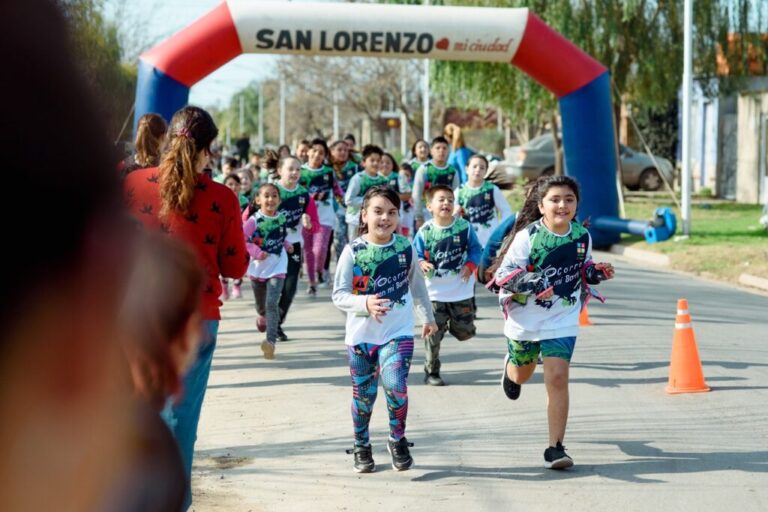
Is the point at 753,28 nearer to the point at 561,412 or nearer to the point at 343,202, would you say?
the point at 343,202

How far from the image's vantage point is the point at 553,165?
3606 cm

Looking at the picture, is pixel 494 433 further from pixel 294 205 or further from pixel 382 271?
pixel 294 205

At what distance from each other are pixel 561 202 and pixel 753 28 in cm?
2279

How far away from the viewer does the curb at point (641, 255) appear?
18.7 meters

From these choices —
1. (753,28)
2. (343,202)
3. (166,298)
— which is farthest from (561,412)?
(753,28)

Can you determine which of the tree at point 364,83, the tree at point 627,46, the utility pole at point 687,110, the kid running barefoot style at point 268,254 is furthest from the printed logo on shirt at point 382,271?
the tree at point 364,83

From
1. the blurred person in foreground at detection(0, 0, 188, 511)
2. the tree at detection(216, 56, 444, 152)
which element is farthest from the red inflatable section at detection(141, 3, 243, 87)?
the tree at detection(216, 56, 444, 152)

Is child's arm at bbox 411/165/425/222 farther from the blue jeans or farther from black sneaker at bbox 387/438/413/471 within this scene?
the blue jeans

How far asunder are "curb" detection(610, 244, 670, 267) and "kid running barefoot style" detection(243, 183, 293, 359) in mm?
9513

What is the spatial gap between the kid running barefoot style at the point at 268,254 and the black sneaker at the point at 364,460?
3911mm

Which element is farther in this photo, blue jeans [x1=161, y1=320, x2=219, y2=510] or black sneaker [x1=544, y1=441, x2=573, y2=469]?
black sneaker [x1=544, y1=441, x2=573, y2=469]

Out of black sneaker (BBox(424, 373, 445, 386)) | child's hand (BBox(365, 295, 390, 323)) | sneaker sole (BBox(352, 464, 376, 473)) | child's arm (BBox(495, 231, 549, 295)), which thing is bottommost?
sneaker sole (BBox(352, 464, 376, 473))

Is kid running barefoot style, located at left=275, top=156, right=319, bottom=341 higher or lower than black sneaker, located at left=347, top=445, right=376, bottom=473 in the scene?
higher

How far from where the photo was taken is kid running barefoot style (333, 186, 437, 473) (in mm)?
6398
